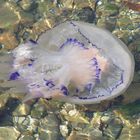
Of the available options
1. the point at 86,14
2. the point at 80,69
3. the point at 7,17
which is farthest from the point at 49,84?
the point at 7,17

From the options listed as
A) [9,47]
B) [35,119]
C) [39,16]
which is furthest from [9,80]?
[39,16]

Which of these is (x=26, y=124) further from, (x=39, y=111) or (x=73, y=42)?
(x=73, y=42)

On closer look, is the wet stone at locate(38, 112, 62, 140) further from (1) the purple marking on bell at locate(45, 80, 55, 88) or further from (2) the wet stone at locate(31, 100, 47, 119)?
(1) the purple marking on bell at locate(45, 80, 55, 88)

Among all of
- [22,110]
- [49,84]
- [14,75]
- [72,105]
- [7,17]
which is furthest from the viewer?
[7,17]

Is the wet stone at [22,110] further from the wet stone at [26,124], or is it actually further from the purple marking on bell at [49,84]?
the purple marking on bell at [49,84]

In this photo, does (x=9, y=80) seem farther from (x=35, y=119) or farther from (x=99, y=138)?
(x=99, y=138)

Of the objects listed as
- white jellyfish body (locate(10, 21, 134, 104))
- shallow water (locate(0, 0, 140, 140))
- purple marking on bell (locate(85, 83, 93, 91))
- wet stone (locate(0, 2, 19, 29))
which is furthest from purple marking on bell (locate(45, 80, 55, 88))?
wet stone (locate(0, 2, 19, 29))

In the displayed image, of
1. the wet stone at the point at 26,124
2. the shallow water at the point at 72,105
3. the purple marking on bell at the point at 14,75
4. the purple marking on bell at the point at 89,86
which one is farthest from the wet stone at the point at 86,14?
the wet stone at the point at 26,124
